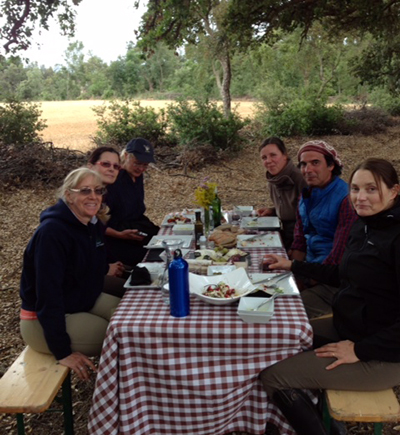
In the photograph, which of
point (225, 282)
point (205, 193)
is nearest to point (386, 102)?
point (205, 193)

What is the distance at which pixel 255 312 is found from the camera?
75.7 inches

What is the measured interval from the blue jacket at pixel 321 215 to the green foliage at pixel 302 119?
9959 mm

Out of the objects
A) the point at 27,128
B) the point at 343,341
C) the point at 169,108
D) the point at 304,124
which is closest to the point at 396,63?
the point at 304,124

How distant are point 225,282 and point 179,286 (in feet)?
1.53

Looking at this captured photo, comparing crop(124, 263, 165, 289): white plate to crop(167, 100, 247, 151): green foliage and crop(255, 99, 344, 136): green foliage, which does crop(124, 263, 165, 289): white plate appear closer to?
crop(167, 100, 247, 151): green foliage

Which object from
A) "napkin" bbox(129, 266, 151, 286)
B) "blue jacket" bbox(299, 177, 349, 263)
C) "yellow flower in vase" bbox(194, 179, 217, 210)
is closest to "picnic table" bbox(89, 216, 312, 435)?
"napkin" bbox(129, 266, 151, 286)

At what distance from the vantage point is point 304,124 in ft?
42.0

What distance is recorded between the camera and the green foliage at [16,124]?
9680 millimetres

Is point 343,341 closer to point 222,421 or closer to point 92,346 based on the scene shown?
point 222,421

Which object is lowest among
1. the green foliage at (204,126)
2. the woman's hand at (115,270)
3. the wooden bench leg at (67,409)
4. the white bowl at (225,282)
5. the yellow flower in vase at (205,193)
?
the wooden bench leg at (67,409)

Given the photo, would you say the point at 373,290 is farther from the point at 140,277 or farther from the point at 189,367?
the point at 140,277

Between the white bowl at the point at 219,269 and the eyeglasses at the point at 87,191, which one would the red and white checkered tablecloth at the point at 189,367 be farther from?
the eyeglasses at the point at 87,191

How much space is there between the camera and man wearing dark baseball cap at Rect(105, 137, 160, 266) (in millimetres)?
3783

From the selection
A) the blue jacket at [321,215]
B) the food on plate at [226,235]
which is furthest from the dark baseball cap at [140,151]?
the blue jacket at [321,215]
